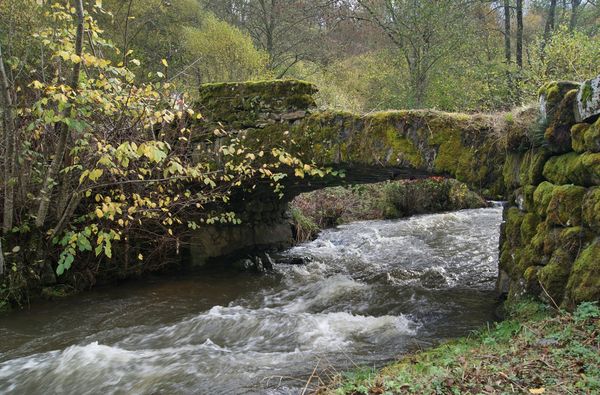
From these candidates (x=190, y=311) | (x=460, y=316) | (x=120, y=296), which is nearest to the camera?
(x=460, y=316)

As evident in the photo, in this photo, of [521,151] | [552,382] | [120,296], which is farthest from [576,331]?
[120,296]

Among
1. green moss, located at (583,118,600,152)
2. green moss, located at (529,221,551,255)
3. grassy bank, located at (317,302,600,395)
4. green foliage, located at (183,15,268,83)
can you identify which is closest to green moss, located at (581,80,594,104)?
green moss, located at (583,118,600,152)

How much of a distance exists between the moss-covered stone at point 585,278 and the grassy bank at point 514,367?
0.15m

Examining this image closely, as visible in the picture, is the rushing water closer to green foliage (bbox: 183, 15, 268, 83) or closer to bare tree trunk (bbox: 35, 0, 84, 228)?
bare tree trunk (bbox: 35, 0, 84, 228)

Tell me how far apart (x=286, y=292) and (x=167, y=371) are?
11.0 ft

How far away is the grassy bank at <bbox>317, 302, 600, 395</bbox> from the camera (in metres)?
2.66

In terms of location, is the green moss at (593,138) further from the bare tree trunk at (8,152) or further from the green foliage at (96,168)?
the bare tree trunk at (8,152)

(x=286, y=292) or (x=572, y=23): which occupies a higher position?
(x=572, y=23)

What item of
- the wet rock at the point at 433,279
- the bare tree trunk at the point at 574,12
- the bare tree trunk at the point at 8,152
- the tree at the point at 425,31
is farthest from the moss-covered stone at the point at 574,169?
the bare tree trunk at the point at 574,12

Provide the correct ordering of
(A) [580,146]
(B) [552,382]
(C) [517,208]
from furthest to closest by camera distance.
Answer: (C) [517,208] → (A) [580,146] → (B) [552,382]

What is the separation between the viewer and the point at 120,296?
23.9 feet

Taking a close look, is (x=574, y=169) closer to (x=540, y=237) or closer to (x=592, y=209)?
(x=592, y=209)

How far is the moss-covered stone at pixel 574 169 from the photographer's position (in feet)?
12.6

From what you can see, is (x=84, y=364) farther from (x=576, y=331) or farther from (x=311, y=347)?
(x=576, y=331)
